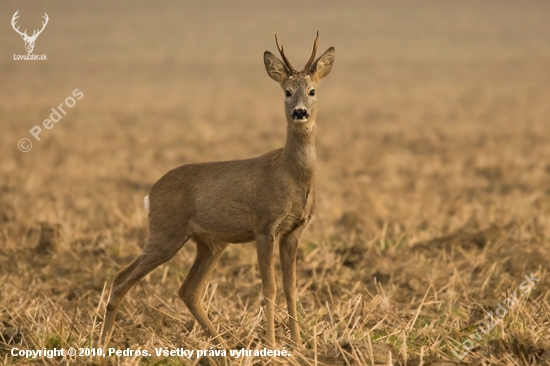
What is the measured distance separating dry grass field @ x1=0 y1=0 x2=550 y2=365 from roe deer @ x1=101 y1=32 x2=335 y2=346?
0.30m

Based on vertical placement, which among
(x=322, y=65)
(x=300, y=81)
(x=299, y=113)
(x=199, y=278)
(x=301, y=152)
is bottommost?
(x=199, y=278)

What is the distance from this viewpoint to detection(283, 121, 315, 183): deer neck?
302 inches

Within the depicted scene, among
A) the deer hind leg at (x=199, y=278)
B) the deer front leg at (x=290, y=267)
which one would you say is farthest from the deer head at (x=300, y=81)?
the deer hind leg at (x=199, y=278)

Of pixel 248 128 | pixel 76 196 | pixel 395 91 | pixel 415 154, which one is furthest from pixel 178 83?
pixel 76 196

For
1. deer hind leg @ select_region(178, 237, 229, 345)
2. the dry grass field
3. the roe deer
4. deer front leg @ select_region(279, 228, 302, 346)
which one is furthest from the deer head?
the dry grass field

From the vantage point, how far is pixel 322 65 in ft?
26.5

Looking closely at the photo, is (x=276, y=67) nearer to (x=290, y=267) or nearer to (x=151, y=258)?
(x=290, y=267)

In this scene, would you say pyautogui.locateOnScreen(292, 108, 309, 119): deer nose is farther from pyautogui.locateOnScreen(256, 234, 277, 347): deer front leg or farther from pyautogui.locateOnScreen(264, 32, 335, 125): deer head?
pyautogui.locateOnScreen(256, 234, 277, 347): deer front leg

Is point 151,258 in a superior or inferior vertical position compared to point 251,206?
inferior

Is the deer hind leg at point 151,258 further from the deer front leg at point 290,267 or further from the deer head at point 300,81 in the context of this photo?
the deer head at point 300,81

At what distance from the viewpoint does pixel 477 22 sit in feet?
275

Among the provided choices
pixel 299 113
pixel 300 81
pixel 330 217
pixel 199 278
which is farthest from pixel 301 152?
pixel 330 217

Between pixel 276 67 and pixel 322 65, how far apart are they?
411 mm

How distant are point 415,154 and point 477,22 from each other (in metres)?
64.5
